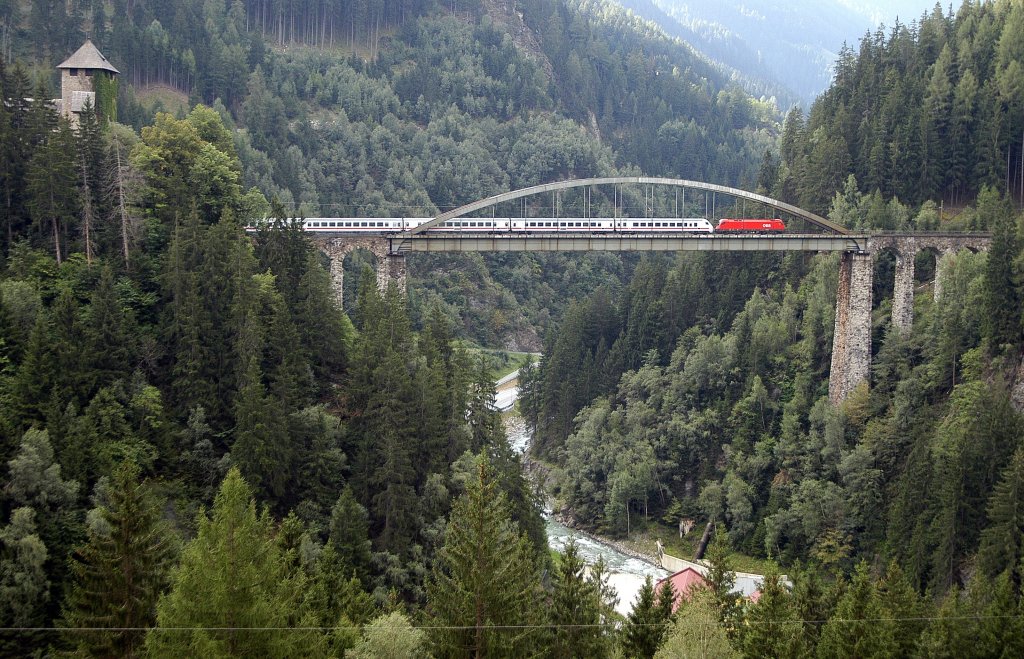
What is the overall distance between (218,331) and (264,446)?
643cm

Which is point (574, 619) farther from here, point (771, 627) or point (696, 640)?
point (696, 640)

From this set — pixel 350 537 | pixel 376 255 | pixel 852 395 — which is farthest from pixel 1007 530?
pixel 376 255

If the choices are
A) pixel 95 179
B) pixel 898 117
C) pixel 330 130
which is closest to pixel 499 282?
pixel 330 130

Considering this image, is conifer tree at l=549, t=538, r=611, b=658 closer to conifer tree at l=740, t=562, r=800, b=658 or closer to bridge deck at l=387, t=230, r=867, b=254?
conifer tree at l=740, t=562, r=800, b=658

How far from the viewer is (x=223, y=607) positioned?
31.6 metres

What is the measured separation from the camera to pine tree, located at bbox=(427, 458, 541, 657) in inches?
1375

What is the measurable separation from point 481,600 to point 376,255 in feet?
115

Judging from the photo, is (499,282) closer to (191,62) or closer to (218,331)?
(191,62)

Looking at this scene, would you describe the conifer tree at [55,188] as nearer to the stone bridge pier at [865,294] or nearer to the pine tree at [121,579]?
the pine tree at [121,579]

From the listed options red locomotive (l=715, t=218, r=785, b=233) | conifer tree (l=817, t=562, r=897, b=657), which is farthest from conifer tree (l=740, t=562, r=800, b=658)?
red locomotive (l=715, t=218, r=785, b=233)

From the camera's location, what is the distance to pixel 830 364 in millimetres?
74438

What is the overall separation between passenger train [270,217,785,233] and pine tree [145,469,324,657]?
36.8 metres

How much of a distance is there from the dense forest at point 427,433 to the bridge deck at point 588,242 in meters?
4.95

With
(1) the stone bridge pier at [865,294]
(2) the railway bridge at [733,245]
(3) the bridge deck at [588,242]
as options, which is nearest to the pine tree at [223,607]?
(3) the bridge deck at [588,242]
